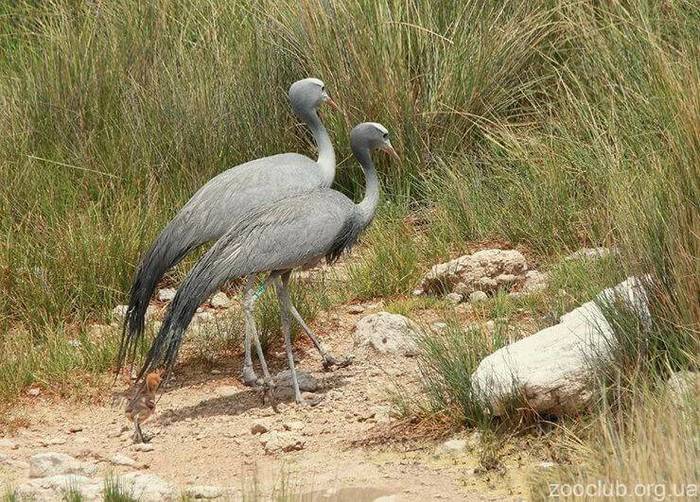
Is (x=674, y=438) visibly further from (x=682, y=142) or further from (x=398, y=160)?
(x=398, y=160)

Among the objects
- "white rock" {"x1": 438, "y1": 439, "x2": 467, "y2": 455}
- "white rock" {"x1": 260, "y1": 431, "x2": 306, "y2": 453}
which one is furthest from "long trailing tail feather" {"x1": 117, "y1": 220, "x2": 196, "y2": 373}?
"white rock" {"x1": 438, "y1": 439, "x2": 467, "y2": 455}

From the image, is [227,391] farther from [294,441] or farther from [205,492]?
[205,492]

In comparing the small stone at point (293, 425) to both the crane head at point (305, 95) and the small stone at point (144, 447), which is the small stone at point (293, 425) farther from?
the crane head at point (305, 95)

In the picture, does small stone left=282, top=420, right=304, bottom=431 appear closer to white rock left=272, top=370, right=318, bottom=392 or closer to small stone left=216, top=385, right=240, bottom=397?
white rock left=272, top=370, right=318, bottom=392

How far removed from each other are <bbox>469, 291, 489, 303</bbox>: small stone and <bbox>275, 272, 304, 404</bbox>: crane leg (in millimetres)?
1091

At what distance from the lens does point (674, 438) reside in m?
4.91

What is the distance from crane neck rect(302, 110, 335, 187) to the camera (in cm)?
878

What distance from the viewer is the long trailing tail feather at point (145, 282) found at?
7.73m

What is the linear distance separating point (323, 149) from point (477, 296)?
56.7 inches

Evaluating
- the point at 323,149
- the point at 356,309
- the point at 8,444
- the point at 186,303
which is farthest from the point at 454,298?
the point at 8,444

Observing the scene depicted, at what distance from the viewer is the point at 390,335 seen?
779 cm

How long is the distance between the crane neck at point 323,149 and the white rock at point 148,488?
2.98 m

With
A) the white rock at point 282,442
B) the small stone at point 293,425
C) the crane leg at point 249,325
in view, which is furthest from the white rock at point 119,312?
the white rock at point 282,442

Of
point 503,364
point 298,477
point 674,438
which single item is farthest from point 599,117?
point 674,438
